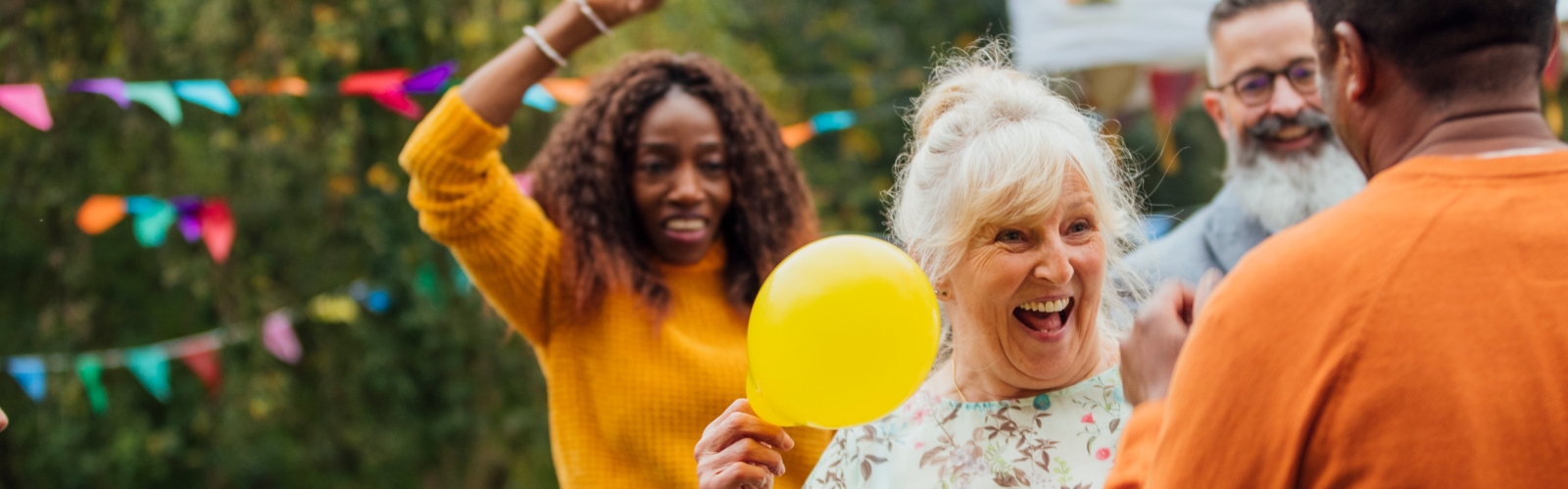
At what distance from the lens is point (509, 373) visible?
21.3ft

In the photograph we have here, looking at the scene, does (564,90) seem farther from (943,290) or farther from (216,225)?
(943,290)

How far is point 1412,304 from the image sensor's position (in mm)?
1063

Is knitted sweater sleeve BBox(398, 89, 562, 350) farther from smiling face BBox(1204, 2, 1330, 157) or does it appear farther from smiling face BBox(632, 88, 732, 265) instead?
smiling face BBox(1204, 2, 1330, 157)

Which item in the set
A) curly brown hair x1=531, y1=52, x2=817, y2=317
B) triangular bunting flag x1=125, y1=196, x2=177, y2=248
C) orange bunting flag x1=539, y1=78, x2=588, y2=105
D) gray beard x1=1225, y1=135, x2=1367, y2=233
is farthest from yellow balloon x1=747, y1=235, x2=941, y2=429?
triangular bunting flag x1=125, y1=196, x2=177, y2=248

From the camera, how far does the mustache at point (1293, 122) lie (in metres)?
2.97

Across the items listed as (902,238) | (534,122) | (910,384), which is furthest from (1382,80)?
(534,122)

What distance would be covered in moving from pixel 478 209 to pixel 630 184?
38 centimetres

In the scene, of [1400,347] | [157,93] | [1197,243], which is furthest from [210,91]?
[1400,347]

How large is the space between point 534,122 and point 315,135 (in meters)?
1.07

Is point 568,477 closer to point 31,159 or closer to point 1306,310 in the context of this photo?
point 1306,310

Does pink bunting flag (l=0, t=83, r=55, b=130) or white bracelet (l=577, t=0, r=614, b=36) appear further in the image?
pink bunting flag (l=0, t=83, r=55, b=130)

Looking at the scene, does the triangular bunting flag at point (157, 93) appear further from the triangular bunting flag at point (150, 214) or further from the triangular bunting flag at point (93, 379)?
the triangular bunting flag at point (93, 379)

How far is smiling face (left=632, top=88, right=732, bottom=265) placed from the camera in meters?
2.64

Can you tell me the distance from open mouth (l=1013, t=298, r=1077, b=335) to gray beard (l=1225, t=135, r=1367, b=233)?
4.50 feet
